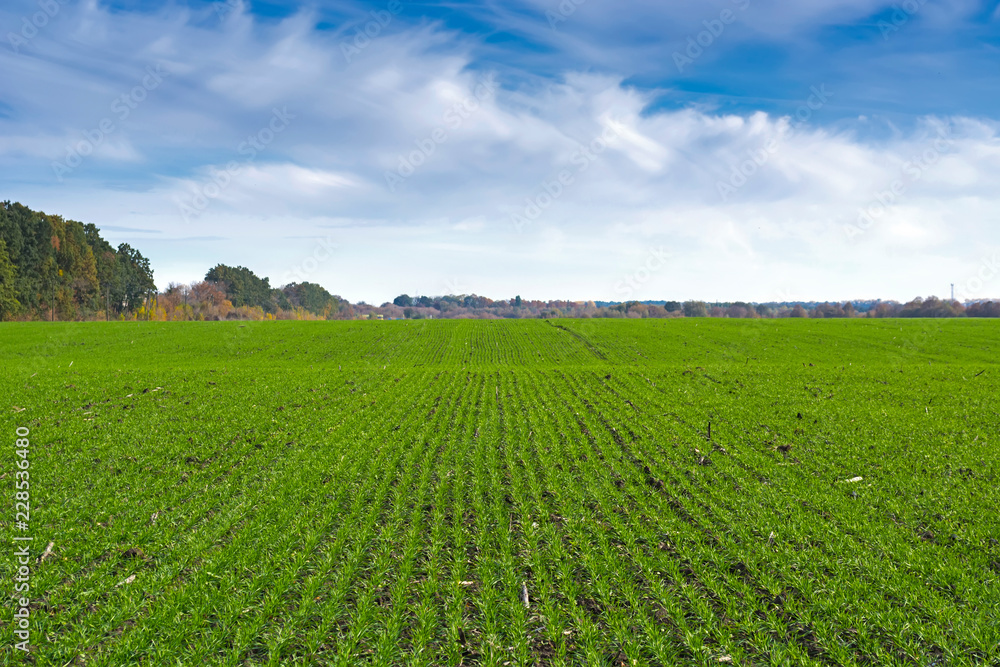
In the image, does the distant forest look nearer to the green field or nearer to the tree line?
the tree line

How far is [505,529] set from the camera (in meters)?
8.63

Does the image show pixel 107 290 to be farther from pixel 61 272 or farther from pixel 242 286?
pixel 242 286

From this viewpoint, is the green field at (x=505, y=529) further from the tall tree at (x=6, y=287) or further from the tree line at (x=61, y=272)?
the tree line at (x=61, y=272)

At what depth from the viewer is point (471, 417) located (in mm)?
18469

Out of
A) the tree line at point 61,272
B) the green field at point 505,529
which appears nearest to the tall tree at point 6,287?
the tree line at point 61,272

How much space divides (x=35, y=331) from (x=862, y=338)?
93.2 m

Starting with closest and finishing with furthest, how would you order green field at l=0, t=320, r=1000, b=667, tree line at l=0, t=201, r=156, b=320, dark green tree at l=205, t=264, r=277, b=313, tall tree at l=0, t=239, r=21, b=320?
green field at l=0, t=320, r=1000, b=667 → tall tree at l=0, t=239, r=21, b=320 → tree line at l=0, t=201, r=156, b=320 → dark green tree at l=205, t=264, r=277, b=313

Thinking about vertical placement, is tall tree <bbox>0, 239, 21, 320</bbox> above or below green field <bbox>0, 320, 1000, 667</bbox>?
above

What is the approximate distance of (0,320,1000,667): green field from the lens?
5.80 meters

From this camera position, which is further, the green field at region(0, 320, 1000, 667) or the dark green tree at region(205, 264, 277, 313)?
the dark green tree at region(205, 264, 277, 313)

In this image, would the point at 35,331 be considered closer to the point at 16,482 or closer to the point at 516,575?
the point at 16,482

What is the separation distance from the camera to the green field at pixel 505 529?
5.80 m

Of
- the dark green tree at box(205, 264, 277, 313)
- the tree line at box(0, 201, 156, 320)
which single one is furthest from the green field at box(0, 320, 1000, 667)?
the dark green tree at box(205, 264, 277, 313)

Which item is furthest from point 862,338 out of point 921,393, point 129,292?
point 129,292
